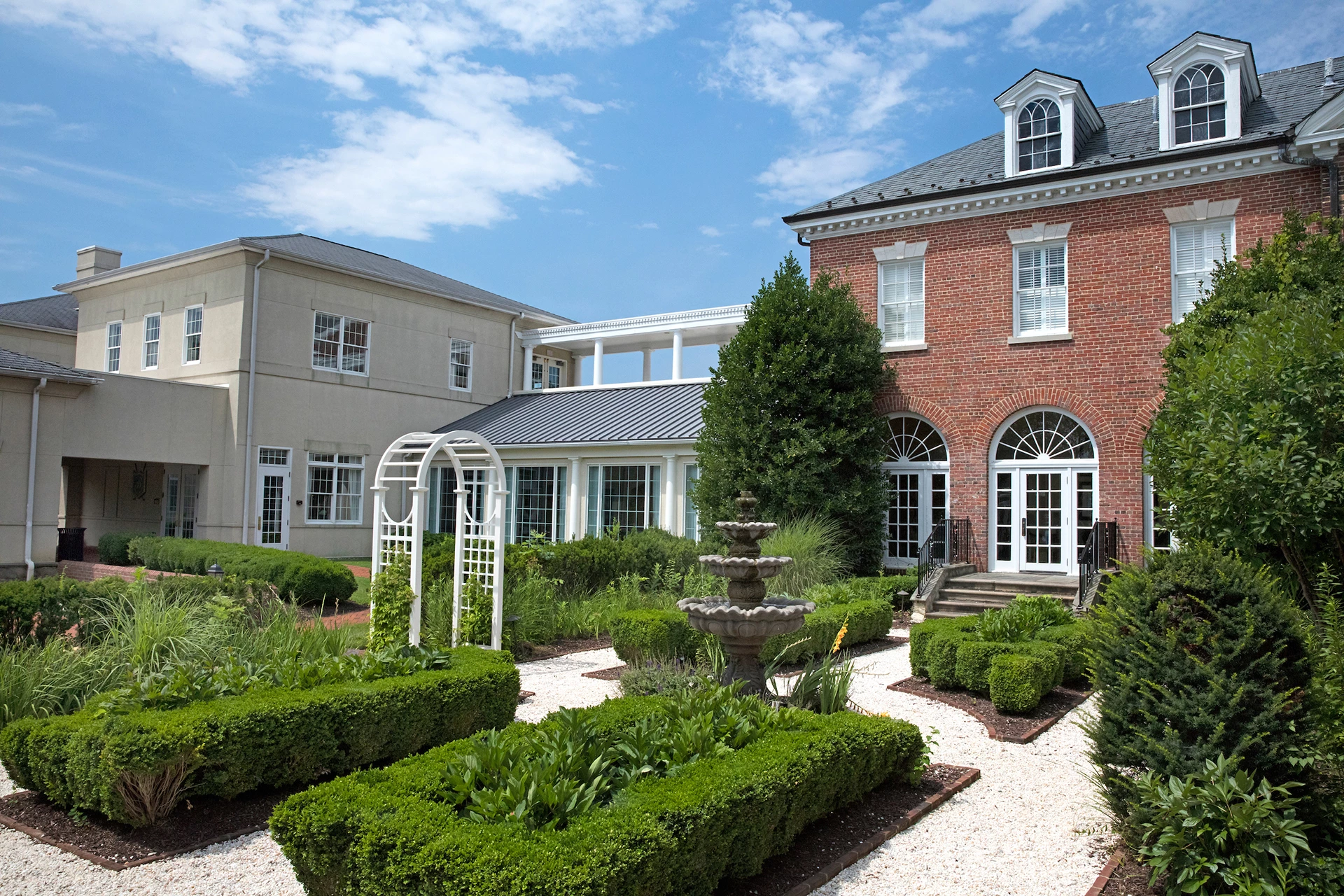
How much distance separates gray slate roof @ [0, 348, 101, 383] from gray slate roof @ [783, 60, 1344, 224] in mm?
14974

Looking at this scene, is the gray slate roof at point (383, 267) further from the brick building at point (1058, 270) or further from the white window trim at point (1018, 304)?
the white window trim at point (1018, 304)

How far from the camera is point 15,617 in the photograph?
336 inches

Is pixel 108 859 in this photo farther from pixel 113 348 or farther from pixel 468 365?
pixel 113 348

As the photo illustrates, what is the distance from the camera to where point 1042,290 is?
1664cm

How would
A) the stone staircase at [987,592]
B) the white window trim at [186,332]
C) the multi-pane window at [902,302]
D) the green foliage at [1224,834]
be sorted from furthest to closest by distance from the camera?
the white window trim at [186,332], the multi-pane window at [902,302], the stone staircase at [987,592], the green foliage at [1224,834]

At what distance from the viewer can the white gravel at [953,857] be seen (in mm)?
4617

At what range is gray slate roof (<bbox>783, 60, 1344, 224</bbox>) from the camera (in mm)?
15188

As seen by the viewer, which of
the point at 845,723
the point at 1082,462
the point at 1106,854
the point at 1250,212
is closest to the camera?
the point at 1106,854

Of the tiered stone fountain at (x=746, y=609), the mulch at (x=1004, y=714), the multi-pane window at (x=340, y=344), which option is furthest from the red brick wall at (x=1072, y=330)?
the multi-pane window at (x=340, y=344)

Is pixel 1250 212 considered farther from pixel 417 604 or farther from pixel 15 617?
pixel 15 617

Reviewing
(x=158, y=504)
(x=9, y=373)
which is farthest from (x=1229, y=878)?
(x=158, y=504)

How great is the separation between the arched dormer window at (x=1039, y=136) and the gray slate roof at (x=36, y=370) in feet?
63.2

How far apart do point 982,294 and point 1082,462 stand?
3605mm

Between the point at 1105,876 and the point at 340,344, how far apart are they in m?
22.3
